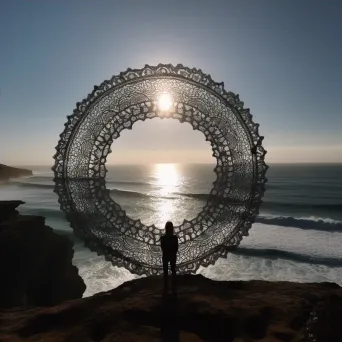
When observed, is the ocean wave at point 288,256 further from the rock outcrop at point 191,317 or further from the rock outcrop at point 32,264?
A: the rock outcrop at point 191,317

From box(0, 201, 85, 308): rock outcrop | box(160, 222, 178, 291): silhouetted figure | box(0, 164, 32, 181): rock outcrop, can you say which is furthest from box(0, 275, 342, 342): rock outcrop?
box(0, 164, 32, 181): rock outcrop

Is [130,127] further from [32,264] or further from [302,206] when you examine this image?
[302,206]

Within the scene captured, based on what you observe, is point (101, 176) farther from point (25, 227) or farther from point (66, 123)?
point (25, 227)

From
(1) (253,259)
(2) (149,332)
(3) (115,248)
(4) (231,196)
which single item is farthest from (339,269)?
(2) (149,332)

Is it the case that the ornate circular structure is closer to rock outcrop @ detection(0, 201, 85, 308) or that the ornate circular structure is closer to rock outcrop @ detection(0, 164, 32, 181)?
rock outcrop @ detection(0, 201, 85, 308)

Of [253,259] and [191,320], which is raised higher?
[191,320]

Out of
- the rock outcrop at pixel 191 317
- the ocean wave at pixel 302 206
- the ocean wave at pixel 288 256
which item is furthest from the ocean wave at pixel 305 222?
the rock outcrop at pixel 191 317
